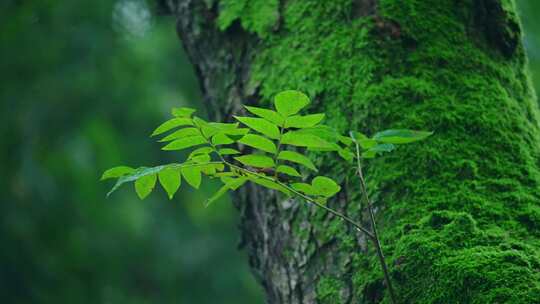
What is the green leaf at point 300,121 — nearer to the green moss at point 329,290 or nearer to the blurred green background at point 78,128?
the green moss at point 329,290

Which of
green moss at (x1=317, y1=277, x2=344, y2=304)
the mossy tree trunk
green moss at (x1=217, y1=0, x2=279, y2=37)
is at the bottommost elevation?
green moss at (x1=317, y1=277, x2=344, y2=304)

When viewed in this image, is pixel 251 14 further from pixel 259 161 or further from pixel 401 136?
pixel 401 136

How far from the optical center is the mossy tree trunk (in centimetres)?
112

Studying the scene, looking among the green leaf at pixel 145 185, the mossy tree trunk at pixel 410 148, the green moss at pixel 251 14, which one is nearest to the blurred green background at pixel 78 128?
the green moss at pixel 251 14

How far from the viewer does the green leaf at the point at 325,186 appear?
1.00 m

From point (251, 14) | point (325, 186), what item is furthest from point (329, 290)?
point (251, 14)

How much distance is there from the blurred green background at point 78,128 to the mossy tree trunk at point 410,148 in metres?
3.63

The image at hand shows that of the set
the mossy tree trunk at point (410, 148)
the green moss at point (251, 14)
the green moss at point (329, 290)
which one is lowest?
the green moss at point (329, 290)

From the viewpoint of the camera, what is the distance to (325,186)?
1010 millimetres

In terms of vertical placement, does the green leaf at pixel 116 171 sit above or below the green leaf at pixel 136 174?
above

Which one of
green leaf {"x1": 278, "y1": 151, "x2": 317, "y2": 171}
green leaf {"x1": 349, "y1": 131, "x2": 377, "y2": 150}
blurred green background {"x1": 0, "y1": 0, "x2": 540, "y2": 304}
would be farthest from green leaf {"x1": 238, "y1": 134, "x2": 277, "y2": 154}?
blurred green background {"x1": 0, "y1": 0, "x2": 540, "y2": 304}

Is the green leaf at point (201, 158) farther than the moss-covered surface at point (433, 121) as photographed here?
No

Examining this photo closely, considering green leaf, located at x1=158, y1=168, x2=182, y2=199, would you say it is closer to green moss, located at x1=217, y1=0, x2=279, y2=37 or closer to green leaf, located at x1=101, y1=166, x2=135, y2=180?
green leaf, located at x1=101, y1=166, x2=135, y2=180

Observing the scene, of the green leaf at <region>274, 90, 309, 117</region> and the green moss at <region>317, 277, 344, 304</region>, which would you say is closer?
the green leaf at <region>274, 90, 309, 117</region>
